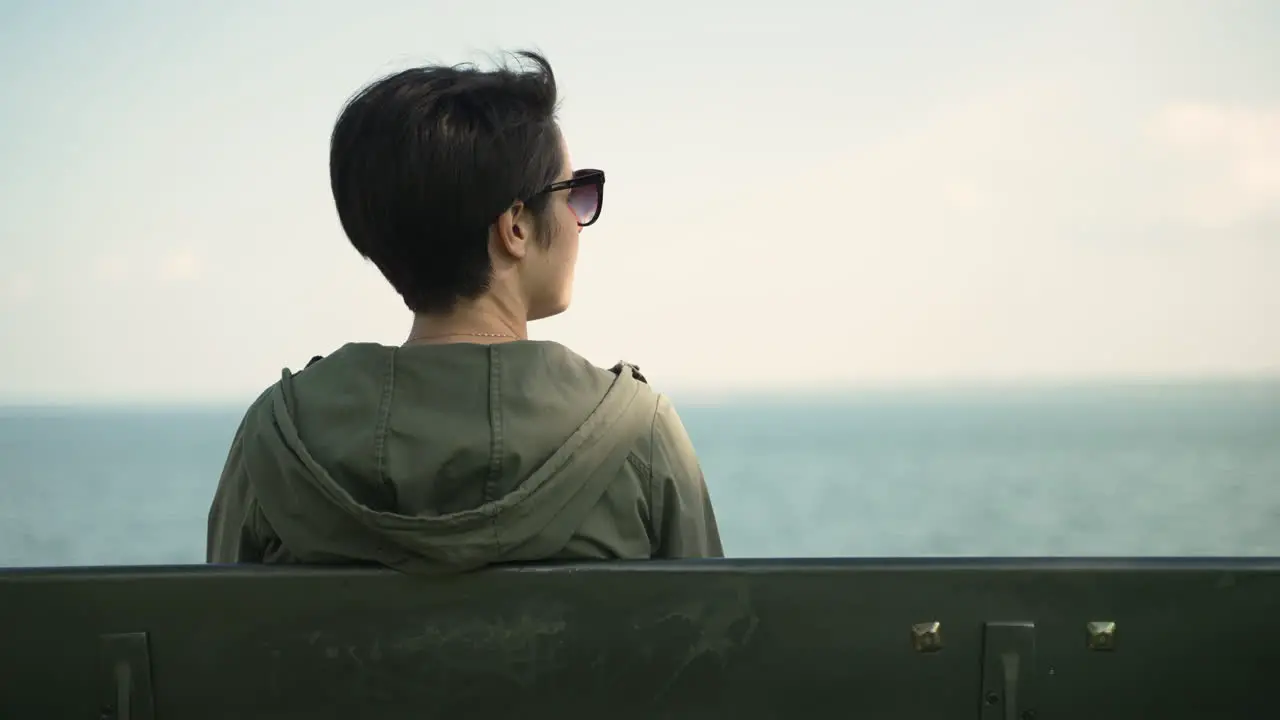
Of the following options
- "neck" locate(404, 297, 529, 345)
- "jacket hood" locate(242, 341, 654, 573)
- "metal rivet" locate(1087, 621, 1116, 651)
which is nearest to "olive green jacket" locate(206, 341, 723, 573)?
"jacket hood" locate(242, 341, 654, 573)

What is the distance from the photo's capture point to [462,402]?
1599 millimetres

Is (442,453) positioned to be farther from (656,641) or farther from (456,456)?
(656,641)

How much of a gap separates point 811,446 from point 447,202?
89490mm

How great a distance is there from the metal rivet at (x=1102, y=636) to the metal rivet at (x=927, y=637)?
185mm

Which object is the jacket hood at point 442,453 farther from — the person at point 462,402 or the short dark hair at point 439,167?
the short dark hair at point 439,167

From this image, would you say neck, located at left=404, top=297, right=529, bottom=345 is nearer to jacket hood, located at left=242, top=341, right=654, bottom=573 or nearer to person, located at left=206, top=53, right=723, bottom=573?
person, located at left=206, top=53, right=723, bottom=573

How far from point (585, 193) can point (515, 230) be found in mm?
142

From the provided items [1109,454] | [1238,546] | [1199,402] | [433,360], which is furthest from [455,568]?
[1199,402]

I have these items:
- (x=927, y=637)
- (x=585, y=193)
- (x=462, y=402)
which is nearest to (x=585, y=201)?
(x=585, y=193)

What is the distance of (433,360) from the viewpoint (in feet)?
5.34

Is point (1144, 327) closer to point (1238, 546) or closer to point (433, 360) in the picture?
point (1238, 546)

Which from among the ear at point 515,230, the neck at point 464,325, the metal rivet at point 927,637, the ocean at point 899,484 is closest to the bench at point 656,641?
the metal rivet at point 927,637

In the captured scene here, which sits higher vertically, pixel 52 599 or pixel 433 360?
pixel 433 360

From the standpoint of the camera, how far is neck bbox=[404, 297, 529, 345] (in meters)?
1.82
